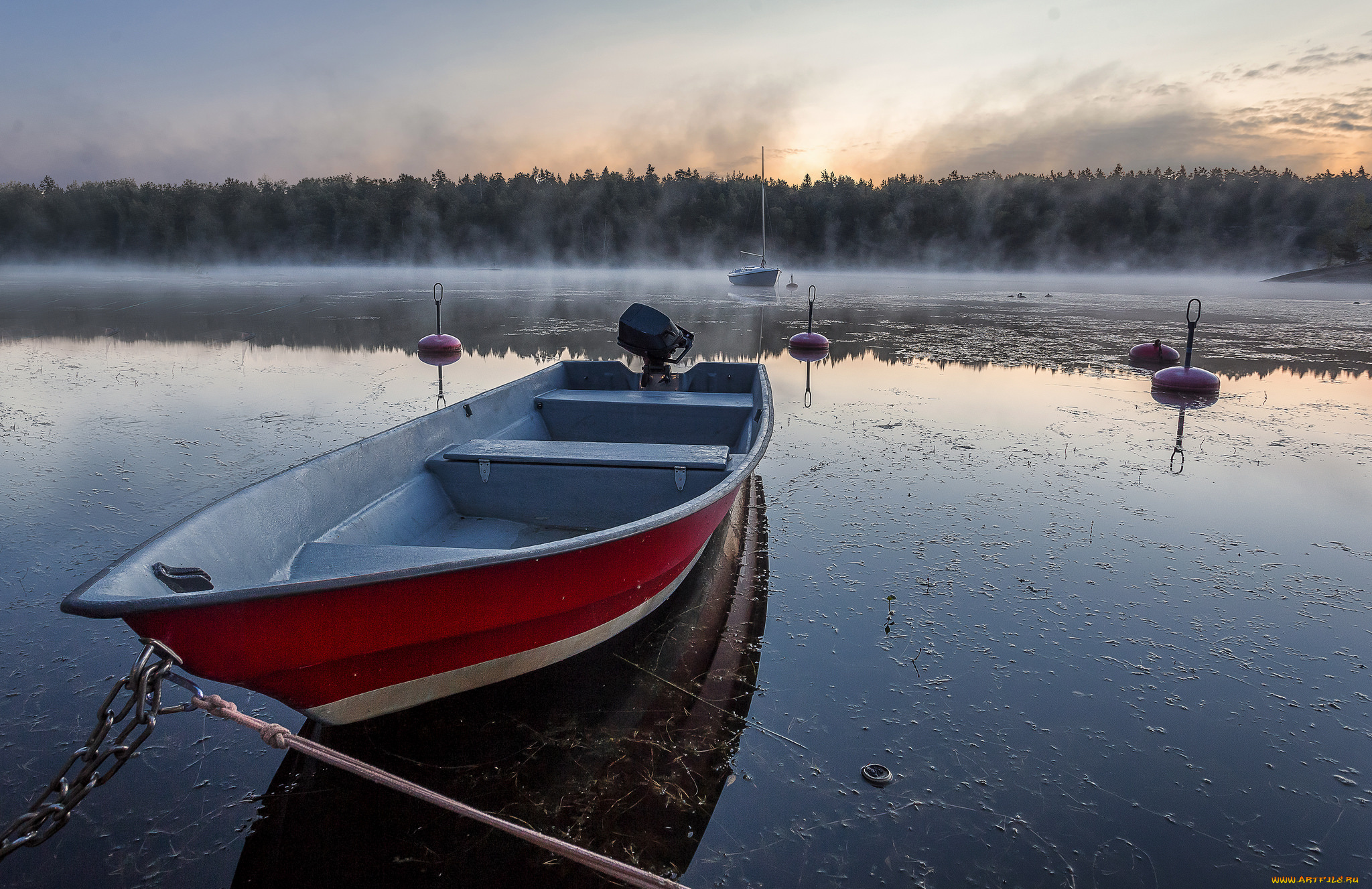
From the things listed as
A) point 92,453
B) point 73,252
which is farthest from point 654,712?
point 73,252

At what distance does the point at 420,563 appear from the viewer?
2.45m

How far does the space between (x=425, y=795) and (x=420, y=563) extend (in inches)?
30.9

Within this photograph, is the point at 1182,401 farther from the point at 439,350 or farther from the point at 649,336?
the point at 439,350

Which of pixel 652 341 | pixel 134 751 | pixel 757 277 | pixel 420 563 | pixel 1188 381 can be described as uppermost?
pixel 757 277

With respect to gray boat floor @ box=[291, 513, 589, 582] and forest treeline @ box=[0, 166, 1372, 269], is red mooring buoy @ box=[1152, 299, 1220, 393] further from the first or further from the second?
forest treeline @ box=[0, 166, 1372, 269]

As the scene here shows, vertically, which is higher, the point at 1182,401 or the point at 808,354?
the point at 808,354

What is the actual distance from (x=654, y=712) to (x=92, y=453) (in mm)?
5793

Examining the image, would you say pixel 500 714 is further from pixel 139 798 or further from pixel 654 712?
pixel 139 798

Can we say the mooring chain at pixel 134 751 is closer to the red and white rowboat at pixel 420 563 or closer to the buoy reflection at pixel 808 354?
the red and white rowboat at pixel 420 563

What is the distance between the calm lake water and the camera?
2.29m

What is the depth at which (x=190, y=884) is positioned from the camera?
215 cm

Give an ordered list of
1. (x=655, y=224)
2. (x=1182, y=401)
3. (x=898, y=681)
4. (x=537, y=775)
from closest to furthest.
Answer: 1. (x=537, y=775)
2. (x=898, y=681)
3. (x=1182, y=401)
4. (x=655, y=224)

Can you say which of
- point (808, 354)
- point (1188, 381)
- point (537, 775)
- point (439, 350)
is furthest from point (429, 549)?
point (808, 354)

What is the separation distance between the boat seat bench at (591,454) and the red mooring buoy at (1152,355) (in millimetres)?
10354
